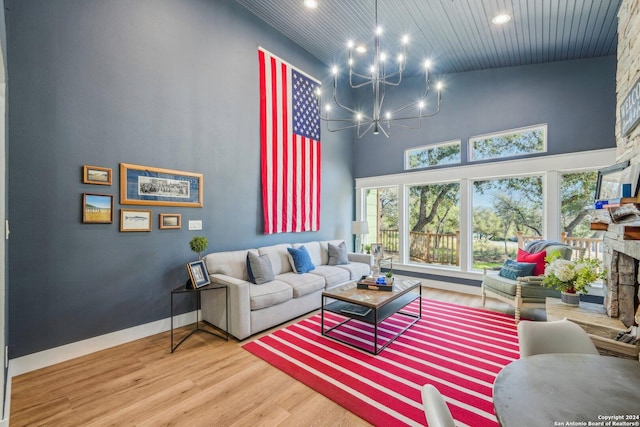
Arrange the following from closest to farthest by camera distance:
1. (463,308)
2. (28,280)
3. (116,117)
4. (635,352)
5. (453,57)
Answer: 1. (635,352)
2. (28,280)
3. (116,117)
4. (463,308)
5. (453,57)

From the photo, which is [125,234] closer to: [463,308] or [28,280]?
[28,280]

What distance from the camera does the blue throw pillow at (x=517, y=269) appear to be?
3.65 meters

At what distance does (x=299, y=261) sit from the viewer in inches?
165

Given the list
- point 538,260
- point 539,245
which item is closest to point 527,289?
point 538,260

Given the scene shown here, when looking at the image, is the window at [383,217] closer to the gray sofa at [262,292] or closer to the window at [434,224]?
the window at [434,224]

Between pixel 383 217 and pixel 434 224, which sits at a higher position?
pixel 383 217

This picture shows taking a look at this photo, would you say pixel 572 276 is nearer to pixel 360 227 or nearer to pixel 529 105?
pixel 529 105

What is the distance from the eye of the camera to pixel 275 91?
15.1 ft

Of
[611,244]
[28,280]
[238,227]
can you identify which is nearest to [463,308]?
[611,244]

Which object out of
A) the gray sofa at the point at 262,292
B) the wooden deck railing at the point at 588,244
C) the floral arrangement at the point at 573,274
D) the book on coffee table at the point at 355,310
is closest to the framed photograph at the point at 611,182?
the floral arrangement at the point at 573,274

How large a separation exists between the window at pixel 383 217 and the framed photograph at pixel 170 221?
386cm

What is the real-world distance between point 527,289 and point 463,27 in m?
3.56

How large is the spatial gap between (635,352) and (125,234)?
4.58 meters

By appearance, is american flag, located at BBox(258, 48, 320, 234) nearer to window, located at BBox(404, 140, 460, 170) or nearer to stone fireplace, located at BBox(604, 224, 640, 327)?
window, located at BBox(404, 140, 460, 170)
